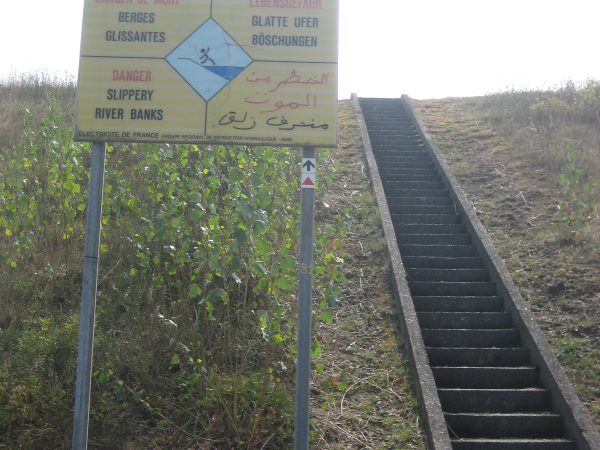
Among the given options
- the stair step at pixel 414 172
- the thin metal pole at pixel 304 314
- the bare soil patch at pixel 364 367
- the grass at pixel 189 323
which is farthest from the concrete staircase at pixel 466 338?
the thin metal pole at pixel 304 314

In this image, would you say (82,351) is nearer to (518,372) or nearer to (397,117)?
(518,372)

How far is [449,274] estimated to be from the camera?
10.1m

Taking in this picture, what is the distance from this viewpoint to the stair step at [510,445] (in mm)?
7098

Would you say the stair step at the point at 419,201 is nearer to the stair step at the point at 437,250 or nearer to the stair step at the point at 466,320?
the stair step at the point at 437,250

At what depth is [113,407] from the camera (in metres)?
6.92

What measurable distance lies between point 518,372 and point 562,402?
716mm

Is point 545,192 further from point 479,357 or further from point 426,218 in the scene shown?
point 479,357

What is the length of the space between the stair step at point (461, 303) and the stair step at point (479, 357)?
1.01 metres

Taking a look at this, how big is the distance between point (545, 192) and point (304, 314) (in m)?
8.20

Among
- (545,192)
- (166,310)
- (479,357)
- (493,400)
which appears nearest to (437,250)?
(479,357)

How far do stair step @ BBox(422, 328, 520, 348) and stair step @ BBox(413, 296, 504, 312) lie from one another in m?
0.63

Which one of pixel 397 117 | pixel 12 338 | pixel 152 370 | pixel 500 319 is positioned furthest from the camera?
pixel 397 117

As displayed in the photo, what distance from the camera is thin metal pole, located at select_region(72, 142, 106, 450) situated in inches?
223

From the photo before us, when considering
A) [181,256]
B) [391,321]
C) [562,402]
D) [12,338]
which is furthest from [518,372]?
[12,338]
